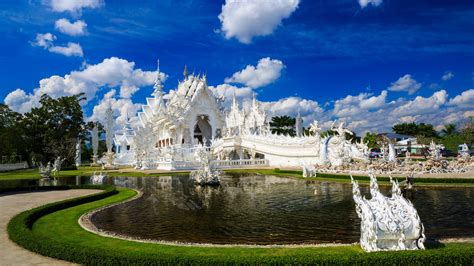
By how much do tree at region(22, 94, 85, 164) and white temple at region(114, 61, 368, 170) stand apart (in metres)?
7.83

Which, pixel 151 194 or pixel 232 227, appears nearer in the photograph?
pixel 232 227

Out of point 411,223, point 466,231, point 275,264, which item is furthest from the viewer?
point 466,231

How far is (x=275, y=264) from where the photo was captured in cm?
667

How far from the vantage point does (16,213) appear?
13797 mm

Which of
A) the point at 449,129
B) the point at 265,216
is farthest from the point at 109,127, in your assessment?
the point at 449,129

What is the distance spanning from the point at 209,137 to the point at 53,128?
2350 centimetres

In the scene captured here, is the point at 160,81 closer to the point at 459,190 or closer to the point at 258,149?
the point at 258,149

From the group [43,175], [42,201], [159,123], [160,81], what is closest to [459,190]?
[42,201]

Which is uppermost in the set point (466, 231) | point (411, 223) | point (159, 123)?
point (159, 123)

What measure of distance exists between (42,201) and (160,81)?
131 ft

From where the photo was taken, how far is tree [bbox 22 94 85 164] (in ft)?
175

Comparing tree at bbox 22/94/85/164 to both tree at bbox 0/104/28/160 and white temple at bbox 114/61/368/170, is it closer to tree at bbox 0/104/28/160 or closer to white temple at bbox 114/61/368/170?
tree at bbox 0/104/28/160

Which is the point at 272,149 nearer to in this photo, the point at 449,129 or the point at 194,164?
the point at 194,164

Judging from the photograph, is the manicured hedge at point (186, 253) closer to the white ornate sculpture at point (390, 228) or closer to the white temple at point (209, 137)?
the white ornate sculpture at point (390, 228)
